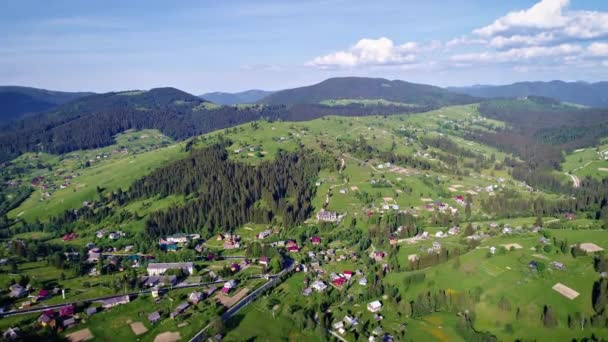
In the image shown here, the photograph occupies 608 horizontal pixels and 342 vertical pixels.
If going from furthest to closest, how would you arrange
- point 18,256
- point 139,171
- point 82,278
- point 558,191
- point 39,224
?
point 139,171
point 558,191
point 39,224
point 18,256
point 82,278

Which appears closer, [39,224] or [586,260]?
[586,260]

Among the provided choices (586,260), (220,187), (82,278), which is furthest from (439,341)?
(220,187)

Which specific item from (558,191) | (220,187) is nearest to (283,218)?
(220,187)

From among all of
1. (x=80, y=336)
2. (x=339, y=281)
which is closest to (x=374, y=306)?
(x=339, y=281)

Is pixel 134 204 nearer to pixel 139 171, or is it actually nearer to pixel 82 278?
pixel 139 171

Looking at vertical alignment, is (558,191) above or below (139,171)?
below

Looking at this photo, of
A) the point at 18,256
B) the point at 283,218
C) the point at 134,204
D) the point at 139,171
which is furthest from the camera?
the point at 139,171
